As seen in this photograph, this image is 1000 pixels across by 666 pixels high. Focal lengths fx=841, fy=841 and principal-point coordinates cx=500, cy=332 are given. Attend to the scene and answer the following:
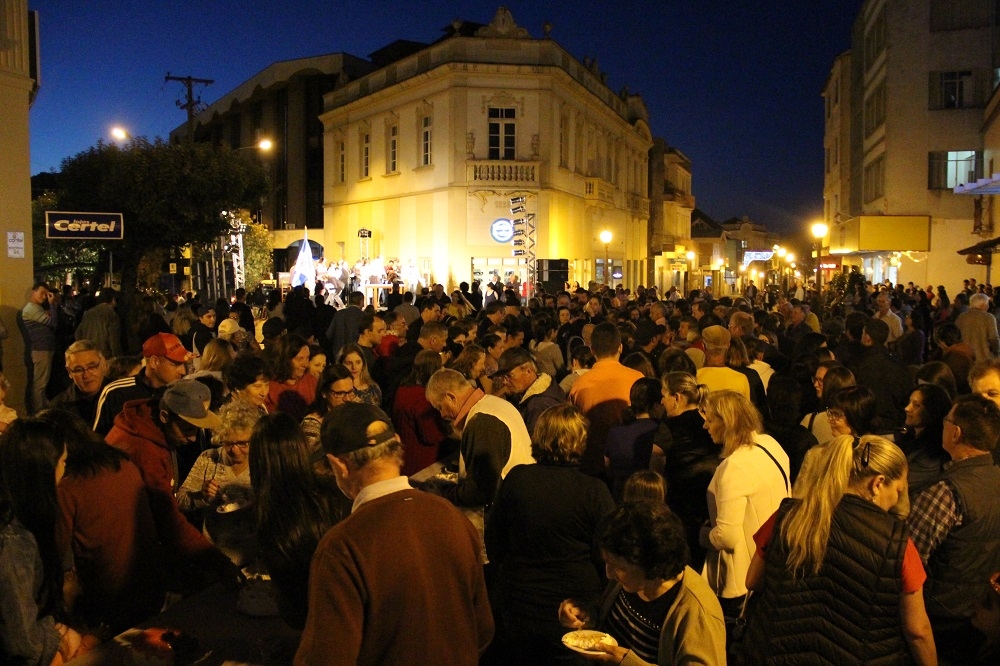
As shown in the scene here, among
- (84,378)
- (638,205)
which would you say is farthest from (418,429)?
(638,205)

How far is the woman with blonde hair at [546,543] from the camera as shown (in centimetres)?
377

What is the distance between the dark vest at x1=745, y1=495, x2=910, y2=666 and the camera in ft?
9.53

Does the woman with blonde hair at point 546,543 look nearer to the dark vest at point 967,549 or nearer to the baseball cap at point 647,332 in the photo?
the dark vest at point 967,549

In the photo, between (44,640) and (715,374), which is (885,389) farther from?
(44,640)

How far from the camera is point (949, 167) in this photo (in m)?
30.4

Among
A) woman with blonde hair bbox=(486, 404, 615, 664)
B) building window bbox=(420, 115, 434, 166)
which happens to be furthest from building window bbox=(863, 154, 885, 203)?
woman with blonde hair bbox=(486, 404, 615, 664)

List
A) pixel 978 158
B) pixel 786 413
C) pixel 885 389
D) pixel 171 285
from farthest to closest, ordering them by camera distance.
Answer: pixel 171 285, pixel 978 158, pixel 885 389, pixel 786 413

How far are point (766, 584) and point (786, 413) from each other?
2.51 metres

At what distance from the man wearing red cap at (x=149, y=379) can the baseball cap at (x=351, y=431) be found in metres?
3.39

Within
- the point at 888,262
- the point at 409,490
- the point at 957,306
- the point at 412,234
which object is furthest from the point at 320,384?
the point at 888,262

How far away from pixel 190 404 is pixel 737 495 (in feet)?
9.21

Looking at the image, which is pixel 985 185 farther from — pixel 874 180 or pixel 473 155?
pixel 874 180

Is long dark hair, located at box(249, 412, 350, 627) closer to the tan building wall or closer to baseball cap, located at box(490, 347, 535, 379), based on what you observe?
baseball cap, located at box(490, 347, 535, 379)

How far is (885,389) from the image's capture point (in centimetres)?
711
